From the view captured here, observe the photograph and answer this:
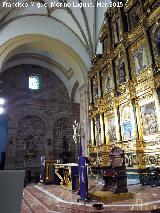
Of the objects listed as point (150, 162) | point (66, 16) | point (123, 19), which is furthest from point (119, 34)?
point (150, 162)

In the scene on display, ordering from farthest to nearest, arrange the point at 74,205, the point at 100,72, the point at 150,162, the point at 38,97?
the point at 38,97 → the point at 100,72 → the point at 150,162 → the point at 74,205

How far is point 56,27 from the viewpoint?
13.6 metres

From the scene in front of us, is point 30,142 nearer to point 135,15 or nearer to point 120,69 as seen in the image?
point 120,69

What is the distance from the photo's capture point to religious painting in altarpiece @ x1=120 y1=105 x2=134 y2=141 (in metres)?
8.49

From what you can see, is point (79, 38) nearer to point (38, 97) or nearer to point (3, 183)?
point (38, 97)

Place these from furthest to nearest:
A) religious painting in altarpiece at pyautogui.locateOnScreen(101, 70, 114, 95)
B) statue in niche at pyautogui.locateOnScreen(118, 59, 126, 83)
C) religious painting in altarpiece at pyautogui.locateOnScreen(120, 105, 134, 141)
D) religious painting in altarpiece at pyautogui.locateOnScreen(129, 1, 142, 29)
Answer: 1. religious painting in altarpiece at pyautogui.locateOnScreen(101, 70, 114, 95)
2. statue in niche at pyautogui.locateOnScreen(118, 59, 126, 83)
3. religious painting in altarpiece at pyautogui.locateOnScreen(129, 1, 142, 29)
4. religious painting in altarpiece at pyautogui.locateOnScreen(120, 105, 134, 141)

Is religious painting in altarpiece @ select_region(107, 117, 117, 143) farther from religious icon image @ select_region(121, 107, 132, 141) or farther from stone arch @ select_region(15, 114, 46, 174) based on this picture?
stone arch @ select_region(15, 114, 46, 174)

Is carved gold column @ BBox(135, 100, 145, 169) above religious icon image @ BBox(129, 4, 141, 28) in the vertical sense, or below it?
below

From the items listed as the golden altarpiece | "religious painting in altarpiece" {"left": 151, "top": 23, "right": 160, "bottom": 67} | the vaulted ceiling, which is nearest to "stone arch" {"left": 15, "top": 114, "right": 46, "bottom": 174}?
the vaulted ceiling

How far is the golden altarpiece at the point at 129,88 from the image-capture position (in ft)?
24.5

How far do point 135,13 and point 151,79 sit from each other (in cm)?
373

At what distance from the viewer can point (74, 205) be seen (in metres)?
4.42

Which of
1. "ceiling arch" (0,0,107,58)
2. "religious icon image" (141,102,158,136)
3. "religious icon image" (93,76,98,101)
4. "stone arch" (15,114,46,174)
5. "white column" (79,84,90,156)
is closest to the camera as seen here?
"religious icon image" (141,102,158,136)

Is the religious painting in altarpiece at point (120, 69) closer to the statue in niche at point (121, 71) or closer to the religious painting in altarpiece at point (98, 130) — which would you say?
the statue in niche at point (121, 71)
